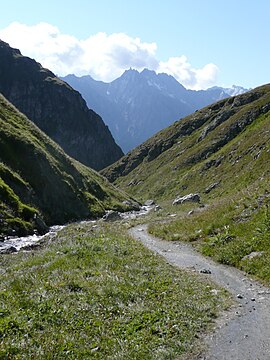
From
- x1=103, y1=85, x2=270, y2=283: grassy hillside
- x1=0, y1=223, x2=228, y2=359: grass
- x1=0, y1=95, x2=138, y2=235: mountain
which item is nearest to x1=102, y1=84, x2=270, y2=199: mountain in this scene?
x1=103, y1=85, x2=270, y2=283: grassy hillside

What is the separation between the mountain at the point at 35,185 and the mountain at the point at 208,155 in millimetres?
23755

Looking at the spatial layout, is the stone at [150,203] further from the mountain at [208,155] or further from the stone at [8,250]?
the stone at [8,250]

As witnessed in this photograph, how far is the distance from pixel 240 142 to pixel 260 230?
70.9m

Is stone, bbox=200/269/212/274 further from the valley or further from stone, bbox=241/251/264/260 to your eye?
stone, bbox=241/251/264/260

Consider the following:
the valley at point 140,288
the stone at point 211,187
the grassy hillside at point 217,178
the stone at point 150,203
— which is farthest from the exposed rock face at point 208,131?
the valley at point 140,288

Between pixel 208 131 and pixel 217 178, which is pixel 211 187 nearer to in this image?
pixel 217 178

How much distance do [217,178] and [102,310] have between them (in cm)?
7124

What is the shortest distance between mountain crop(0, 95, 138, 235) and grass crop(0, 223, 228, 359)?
21694 mm

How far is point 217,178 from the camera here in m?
81.8

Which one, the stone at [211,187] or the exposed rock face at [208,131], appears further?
the exposed rock face at [208,131]

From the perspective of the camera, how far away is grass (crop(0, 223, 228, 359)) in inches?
420

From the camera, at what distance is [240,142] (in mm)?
90750

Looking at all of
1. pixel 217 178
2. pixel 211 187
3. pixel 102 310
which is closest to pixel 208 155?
pixel 217 178

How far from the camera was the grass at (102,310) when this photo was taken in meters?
10.7
